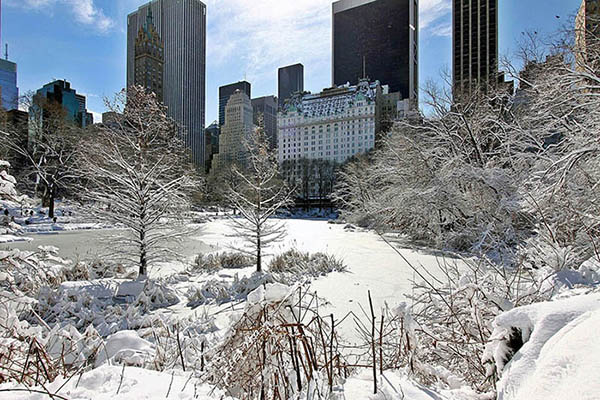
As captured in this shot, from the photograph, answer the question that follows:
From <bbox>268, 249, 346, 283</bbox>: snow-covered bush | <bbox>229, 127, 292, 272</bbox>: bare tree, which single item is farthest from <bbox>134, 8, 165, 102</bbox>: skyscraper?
<bbox>268, 249, 346, 283</bbox>: snow-covered bush

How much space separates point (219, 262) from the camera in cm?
1165

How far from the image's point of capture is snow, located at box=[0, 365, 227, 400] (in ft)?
5.28

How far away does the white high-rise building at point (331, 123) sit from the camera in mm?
108688

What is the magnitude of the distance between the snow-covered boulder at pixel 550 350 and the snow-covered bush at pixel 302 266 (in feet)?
27.7

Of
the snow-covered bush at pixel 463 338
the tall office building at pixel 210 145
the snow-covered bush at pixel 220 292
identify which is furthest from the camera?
the tall office building at pixel 210 145

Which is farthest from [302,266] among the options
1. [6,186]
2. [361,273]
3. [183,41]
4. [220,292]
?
[183,41]

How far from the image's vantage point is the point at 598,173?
727 cm

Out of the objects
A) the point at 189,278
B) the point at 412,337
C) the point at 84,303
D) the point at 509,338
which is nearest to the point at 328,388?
the point at 412,337

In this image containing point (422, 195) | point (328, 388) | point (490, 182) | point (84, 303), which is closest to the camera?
point (328, 388)

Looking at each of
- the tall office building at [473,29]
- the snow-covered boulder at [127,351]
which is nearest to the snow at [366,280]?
the snow-covered boulder at [127,351]

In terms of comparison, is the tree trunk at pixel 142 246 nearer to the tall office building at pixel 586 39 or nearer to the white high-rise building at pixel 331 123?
the tall office building at pixel 586 39

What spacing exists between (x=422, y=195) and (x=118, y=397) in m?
14.4

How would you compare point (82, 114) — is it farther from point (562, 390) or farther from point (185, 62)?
point (185, 62)

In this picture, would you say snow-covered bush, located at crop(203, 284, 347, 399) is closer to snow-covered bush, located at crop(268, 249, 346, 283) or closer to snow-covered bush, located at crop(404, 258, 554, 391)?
snow-covered bush, located at crop(404, 258, 554, 391)
